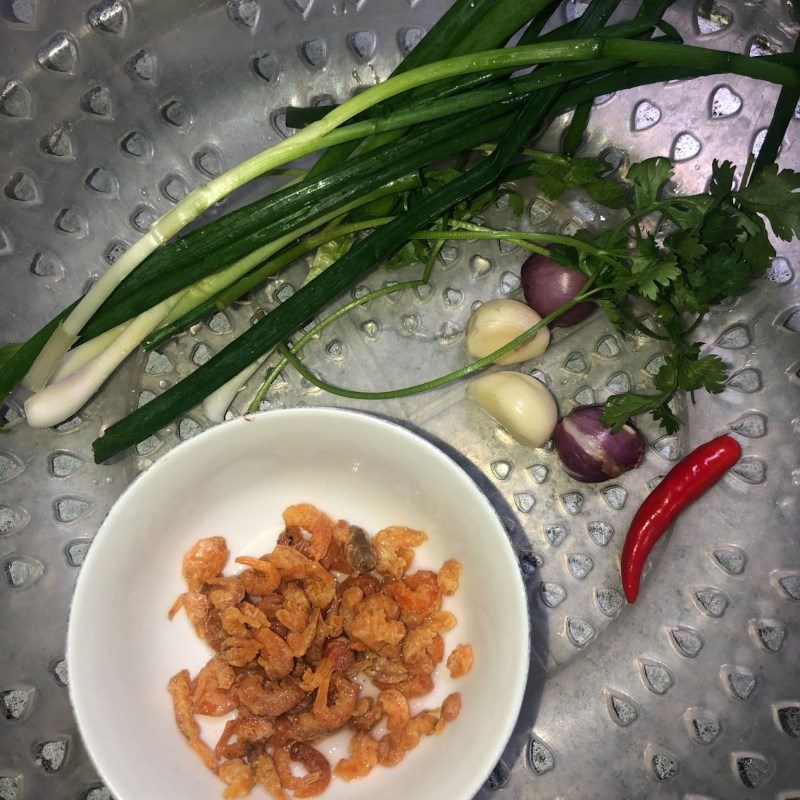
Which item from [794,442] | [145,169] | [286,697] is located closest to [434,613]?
[286,697]

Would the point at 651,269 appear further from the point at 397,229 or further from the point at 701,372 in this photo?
the point at 397,229

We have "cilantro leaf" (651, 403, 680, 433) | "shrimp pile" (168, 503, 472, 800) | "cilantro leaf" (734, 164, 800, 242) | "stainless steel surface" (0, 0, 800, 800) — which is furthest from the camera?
"stainless steel surface" (0, 0, 800, 800)

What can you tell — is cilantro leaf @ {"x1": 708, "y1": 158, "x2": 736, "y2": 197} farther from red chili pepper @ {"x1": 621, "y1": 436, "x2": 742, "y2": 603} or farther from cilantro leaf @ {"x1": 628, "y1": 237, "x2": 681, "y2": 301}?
red chili pepper @ {"x1": 621, "y1": 436, "x2": 742, "y2": 603}

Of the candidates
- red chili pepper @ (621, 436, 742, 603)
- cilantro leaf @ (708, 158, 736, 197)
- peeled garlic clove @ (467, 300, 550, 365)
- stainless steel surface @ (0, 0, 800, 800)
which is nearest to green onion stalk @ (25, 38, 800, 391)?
cilantro leaf @ (708, 158, 736, 197)

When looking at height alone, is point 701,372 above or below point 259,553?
above

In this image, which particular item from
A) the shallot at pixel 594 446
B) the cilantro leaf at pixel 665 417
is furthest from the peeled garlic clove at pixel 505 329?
the cilantro leaf at pixel 665 417

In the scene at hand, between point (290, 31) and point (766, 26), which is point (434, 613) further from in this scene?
point (766, 26)

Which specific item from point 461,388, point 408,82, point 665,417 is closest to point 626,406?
point 665,417
